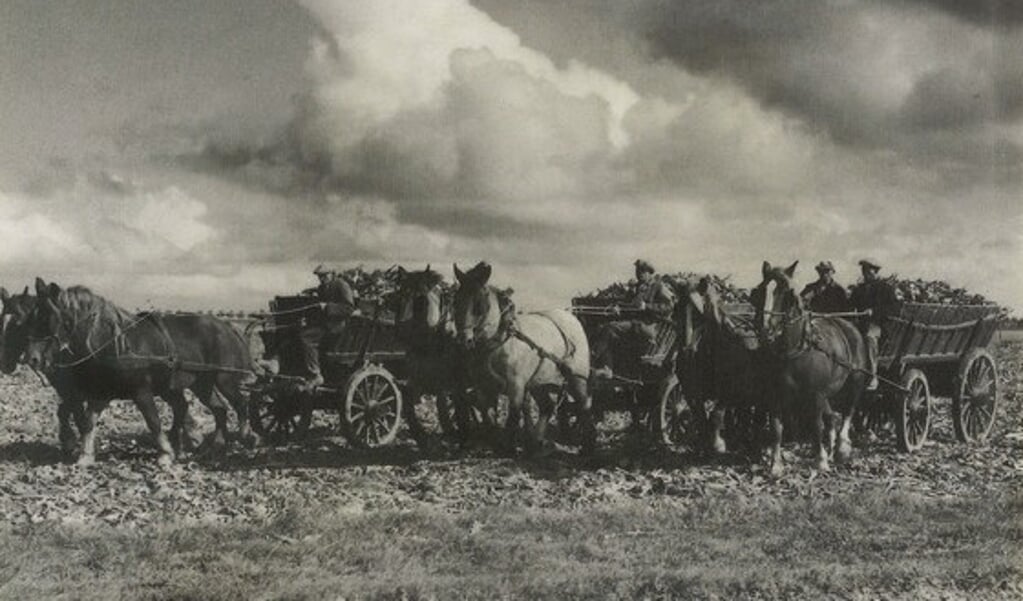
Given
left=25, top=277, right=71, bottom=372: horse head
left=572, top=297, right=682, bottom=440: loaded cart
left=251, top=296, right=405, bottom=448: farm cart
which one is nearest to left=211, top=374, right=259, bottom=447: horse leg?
left=251, top=296, right=405, bottom=448: farm cart

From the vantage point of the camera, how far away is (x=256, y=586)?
6695 mm

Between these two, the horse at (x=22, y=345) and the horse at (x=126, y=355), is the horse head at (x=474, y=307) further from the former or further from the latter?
the horse at (x=22, y=345)

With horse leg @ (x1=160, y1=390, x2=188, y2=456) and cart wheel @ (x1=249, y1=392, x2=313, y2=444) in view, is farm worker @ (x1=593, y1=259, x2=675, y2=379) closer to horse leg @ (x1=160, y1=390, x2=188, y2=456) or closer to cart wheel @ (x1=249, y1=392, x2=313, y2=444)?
cart wheel @ (x1=249, y1=392, x2=313, y2=444)

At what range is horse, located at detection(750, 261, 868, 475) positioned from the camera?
34.4 ft

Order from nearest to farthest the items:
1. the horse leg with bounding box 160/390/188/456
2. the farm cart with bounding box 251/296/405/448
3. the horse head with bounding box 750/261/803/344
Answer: the horse head with bounding box 750/261/803/344
the horse leg with bounding box 160/390/188/456
the farm cart with bounding box 251/296/405/448

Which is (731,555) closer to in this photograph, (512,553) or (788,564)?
(788,564)

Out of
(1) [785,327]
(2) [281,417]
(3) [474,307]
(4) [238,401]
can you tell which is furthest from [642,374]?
(4) [238,401]

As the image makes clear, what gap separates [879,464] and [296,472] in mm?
6998

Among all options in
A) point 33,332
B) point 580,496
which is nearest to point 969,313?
point 580,496

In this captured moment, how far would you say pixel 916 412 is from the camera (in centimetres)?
1279

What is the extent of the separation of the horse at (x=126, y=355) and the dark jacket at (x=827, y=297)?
8.09 metres

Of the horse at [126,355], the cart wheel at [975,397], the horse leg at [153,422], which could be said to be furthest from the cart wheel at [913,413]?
the horse leg at [153,422]

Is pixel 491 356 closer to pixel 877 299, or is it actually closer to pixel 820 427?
pixel 820 427

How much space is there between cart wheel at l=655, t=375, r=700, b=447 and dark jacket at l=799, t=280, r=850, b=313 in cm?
242
